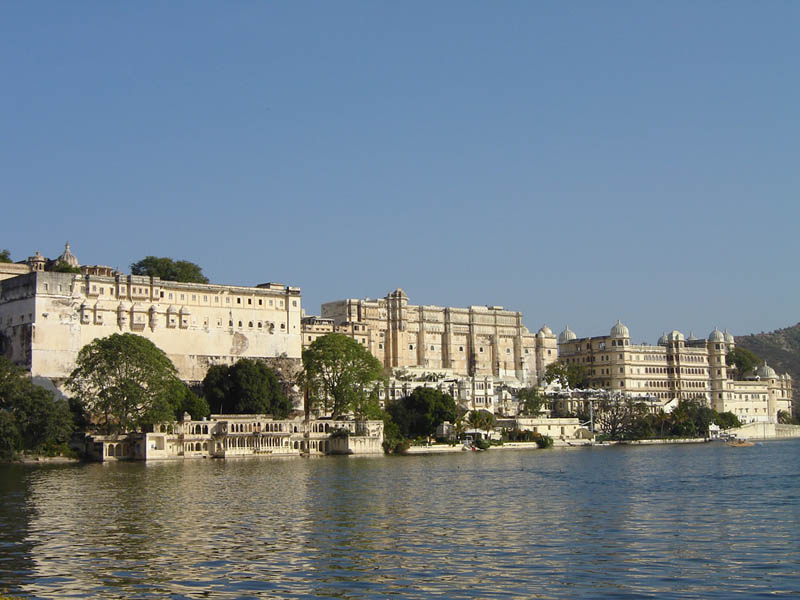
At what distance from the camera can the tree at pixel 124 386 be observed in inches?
3098

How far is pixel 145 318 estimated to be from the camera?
99250 millimetres

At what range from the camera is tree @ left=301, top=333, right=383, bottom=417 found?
305 feet

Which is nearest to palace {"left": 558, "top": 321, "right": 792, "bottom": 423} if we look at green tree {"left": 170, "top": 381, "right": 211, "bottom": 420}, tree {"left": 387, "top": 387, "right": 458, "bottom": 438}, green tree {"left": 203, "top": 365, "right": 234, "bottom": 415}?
tree {"left": 387, "top": 387, "right": 458, "bottom": 438}

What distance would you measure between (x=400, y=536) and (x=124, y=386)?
49.4m

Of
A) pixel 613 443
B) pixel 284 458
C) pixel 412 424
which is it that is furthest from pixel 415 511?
pixel 613 443

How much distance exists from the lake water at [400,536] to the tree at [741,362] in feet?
357

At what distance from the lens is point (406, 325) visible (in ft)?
429

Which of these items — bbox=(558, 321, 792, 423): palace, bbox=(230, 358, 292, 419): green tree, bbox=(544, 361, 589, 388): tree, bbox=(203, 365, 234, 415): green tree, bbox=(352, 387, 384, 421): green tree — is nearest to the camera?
bbox=(230, 358, 292, 419): green tree

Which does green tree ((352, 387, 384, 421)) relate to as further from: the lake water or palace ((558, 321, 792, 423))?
palace ((558, 321, 792, 423))

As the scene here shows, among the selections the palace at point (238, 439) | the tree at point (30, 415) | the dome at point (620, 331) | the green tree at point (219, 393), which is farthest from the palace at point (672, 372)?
the tree at point (30, 415)

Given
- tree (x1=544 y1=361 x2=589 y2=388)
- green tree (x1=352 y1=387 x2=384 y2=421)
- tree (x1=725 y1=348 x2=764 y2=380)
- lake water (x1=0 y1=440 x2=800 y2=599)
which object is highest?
tree (x1=725 y1=348 x2=764 y2=380)

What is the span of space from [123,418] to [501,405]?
2058 inches

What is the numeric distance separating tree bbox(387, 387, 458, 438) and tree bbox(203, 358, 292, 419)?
435 inches

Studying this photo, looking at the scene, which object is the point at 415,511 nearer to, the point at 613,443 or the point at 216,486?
the point at 216,486
